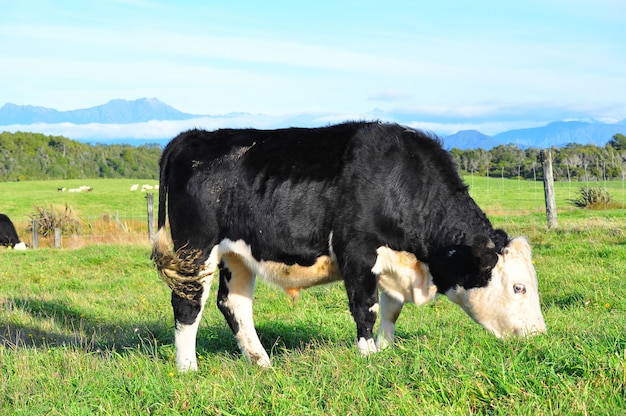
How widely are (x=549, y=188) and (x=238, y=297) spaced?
1062 cm

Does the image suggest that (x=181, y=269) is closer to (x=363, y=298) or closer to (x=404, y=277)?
(x=363, y=298)

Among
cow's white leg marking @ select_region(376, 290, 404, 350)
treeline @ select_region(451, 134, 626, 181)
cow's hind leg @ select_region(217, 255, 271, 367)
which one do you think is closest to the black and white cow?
treeline @ select_region(451, 134, 626, 181)

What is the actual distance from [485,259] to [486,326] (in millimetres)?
624

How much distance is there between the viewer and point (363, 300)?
5.99 m

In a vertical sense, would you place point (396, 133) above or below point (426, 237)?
above

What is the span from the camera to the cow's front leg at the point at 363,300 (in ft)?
19.6

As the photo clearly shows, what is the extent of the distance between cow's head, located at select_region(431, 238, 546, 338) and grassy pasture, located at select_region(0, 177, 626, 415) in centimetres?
23

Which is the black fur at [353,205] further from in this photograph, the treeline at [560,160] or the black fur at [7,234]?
the treeline at [560,160]

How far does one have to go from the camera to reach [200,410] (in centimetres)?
423

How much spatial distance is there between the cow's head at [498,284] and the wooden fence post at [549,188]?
31.6ft

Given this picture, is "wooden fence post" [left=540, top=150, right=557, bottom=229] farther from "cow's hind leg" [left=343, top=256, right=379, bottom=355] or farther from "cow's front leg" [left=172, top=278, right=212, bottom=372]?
"cow's front leg" [left=172, top=278, right=212, bottom=372]

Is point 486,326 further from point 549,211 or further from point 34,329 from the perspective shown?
point 549,211

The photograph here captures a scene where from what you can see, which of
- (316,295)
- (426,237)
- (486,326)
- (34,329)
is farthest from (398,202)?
(34,329)

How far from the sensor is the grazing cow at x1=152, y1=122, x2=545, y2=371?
598 cm
